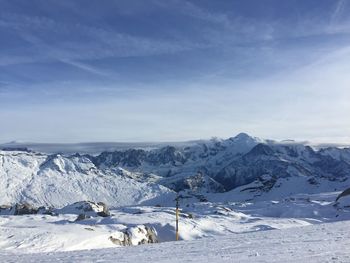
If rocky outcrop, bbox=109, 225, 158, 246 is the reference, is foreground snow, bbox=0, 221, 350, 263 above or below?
above

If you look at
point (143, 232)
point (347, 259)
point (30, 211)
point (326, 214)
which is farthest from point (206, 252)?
point (30, 211)

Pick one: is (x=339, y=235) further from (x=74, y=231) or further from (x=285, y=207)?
(x=285, y=207)

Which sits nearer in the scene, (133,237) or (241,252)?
(241,252)

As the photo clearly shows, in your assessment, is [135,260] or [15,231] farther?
[15,231]

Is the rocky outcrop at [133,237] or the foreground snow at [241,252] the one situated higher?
the foreground snow at [241,252]

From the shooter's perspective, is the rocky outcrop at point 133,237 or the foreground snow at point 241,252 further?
the rocky outcrop at point 133,237

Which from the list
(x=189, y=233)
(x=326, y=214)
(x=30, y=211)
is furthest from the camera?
(x=30, y=211)

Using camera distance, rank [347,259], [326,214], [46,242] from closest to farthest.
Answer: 1. [347,259]
2. [46,242]
3. [326,214]

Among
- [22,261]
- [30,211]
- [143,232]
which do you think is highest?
[22,261]

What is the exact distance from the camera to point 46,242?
60.7 metres

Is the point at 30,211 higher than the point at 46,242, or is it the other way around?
the point at 46,242

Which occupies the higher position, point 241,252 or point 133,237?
point 241,252

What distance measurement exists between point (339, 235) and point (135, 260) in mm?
11960

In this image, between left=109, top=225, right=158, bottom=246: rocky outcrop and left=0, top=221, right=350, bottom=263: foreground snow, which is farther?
left=109, top=225, right=158, bottom=246: rocky outcrop
